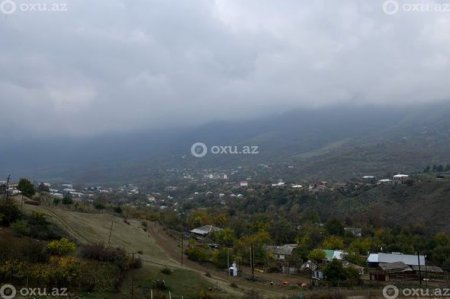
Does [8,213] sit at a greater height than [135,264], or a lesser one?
greater

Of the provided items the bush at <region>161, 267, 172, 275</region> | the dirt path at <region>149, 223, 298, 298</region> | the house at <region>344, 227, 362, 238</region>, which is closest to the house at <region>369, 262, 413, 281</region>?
the dirt path at <region>149, 223, 298, 298</region>

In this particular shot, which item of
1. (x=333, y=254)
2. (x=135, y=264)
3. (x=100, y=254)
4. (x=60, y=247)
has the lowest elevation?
(x=333, y=254)

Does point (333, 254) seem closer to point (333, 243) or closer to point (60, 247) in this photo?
point (333, 243)

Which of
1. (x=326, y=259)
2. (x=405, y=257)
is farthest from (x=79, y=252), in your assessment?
(x=405, y=257)

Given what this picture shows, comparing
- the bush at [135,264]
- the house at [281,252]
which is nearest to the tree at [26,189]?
the bush at [135,264]

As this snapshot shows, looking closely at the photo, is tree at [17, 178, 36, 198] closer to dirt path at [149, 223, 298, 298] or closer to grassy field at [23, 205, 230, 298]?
grassy field at [23, 205, 230, 298]

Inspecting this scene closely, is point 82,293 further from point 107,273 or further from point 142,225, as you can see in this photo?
point 142,225

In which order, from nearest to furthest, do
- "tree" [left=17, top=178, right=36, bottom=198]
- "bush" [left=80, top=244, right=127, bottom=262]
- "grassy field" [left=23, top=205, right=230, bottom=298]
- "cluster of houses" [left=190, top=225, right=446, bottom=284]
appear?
"grassy field" [left=23, top=205, right=230, bottom=298] < "bush" [left=80, top=244, right=127, bottom=262] < "cluster of houses" [left=190, top=225, right=446, bottom=284] < "tree" [left=17, top=178, right=36, bottom=198]

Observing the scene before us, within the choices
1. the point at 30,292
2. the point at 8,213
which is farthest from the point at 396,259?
the point at 30,292

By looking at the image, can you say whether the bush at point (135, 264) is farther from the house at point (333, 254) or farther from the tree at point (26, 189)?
the house at point (333, 254)
